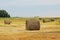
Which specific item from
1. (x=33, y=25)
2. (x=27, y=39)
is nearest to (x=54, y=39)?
(x=27, y=39)

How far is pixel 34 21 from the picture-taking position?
23.9 metres

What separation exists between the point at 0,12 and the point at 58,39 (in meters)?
93.4

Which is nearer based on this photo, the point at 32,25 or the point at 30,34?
the point at 30,34

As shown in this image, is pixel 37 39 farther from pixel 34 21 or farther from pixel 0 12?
pixel 0 12

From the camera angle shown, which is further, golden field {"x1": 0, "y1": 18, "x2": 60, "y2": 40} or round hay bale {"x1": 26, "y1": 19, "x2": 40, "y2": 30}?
round hay bale {"x1": 26, "y1": 19, "x2": 40, "y2": 30}

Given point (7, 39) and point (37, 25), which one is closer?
point (7, 39)

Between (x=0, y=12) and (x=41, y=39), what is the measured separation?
9319 cm

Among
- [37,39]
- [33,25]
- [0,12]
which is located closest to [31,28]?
[33,25]

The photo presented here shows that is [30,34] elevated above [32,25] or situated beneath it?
situated beneath

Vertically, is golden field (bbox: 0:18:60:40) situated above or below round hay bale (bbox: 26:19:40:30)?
below

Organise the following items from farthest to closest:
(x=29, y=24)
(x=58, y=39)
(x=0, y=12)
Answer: (x=0, y=12)
(x=29, y=24)
(x=58, y=39)

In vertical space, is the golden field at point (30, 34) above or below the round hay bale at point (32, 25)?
below

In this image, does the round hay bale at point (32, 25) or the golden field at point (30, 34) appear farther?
the round hay bale at point (32, 25)

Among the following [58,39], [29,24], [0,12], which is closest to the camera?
[58,39]
